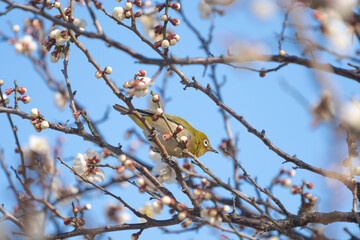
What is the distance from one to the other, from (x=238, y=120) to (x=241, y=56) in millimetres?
2046

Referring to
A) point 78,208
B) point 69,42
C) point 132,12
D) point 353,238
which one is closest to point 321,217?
point 353,238

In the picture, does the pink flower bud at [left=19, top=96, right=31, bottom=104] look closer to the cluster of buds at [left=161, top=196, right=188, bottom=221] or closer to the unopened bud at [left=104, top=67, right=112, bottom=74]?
the unopened bud at [left=104, top=67, right=112, bottom=74]

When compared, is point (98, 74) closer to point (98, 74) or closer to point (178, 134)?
point (98, 74)

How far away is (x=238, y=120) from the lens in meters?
4.31

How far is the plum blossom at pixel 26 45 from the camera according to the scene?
7105 millimetres

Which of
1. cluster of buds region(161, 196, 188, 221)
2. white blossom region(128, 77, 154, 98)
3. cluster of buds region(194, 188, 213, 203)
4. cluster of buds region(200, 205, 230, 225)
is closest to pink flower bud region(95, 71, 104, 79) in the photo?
white blossom region(128, 77, 154, 98)

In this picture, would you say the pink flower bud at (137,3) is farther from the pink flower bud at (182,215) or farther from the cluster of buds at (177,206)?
the pink flower bud at (182,215)

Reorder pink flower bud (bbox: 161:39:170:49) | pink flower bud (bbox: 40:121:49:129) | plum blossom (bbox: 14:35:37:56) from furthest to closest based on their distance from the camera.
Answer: plum blossom (bbox: 14:35:37:56) → pink flower bud (bbox: 40:121:49:129) → pink flower bud (bbox: 161:39:170:49)

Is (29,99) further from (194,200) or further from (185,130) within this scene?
(185,130)

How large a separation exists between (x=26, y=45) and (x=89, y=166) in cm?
380

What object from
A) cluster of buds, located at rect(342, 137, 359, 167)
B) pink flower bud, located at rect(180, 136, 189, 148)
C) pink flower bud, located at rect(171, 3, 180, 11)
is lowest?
cluster of buds, located at rect(342, 137, 359, 167)

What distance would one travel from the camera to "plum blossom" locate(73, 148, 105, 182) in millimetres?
4500

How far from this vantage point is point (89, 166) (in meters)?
4.52

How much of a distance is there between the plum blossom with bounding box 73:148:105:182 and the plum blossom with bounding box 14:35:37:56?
132 inches
